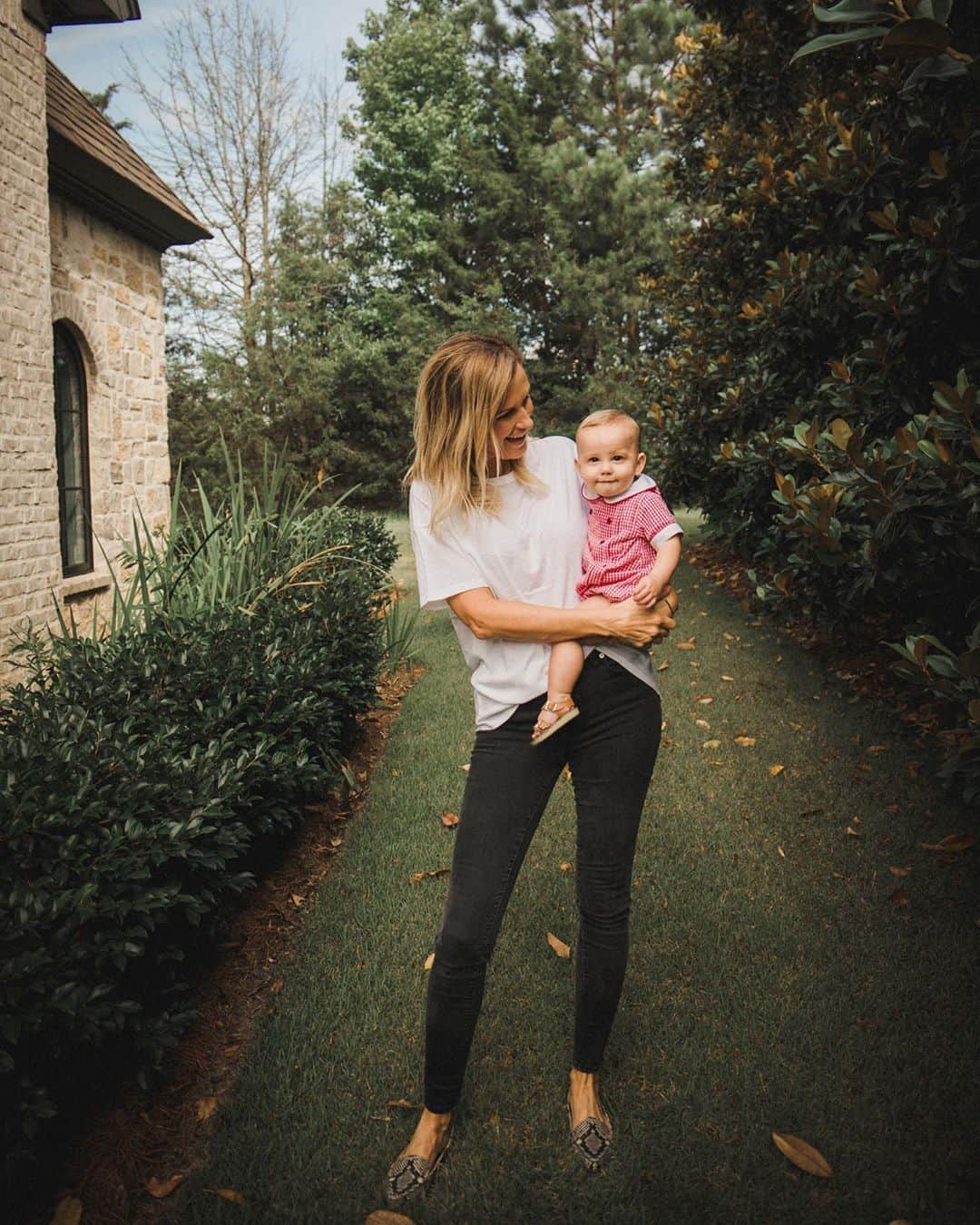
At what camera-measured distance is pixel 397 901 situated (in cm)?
344

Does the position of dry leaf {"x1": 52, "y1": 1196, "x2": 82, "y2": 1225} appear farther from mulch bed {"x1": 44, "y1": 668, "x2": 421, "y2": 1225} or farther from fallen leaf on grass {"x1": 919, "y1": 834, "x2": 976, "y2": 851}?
fallen leaf on grass {"x1": 919, "y1": 834, "x2": 976, "y2": 851}

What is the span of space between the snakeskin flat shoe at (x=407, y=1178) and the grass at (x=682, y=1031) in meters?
0.05

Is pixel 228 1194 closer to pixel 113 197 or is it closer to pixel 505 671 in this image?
pixel 505 671

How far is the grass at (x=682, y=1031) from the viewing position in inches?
83.3

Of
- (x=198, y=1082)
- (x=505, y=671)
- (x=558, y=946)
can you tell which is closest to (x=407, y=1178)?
(x=198, y=1082)

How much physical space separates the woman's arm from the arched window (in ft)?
22.5

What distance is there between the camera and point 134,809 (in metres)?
2.37

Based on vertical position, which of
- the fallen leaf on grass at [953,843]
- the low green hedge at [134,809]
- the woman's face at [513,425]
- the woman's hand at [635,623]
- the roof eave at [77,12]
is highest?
the roof eave at [77,12]

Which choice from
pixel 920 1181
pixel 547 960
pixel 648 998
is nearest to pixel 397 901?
pixel 547 960

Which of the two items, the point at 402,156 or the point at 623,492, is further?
the point at 402,156

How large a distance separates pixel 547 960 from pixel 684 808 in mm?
1399

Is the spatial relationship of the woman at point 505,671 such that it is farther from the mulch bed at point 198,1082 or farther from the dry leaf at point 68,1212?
the dry leaf at point 68,1212

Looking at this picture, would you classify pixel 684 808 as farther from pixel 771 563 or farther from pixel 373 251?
pixel 373 251

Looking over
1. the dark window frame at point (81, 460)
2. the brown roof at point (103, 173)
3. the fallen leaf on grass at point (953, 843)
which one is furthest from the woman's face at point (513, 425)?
the dark window frame at point (81, 460)
